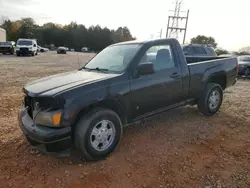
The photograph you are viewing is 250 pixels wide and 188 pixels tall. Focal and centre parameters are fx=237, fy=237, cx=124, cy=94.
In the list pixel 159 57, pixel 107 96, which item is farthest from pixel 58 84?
pixel 159 57

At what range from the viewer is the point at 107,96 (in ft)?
11.7

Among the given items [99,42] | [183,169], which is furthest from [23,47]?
[99,42]

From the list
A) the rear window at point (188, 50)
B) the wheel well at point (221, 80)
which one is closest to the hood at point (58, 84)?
the wheel well at point (221, 80)

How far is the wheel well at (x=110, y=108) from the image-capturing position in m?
3.44

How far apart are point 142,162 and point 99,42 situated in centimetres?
8071

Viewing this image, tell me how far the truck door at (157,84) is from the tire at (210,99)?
0.90 metres

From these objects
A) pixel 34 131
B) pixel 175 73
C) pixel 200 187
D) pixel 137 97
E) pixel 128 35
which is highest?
pixel 128 35

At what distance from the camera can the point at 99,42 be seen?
81.6m

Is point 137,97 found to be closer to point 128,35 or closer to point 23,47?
point 23,47

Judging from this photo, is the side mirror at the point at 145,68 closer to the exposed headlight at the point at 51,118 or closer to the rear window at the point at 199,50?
the exposed headlight at the point at 51,118

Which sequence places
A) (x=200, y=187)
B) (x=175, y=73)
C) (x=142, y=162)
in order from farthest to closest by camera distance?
(x=175, y=73), (x=142, y=162), (x=200, y=187)

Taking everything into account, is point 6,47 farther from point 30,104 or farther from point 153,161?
point 153,161

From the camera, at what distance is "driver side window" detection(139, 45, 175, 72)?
14.0 feet

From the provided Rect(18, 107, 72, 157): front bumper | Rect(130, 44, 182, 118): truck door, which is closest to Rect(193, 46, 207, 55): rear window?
Rect(130, 44, 182, 118): truck door
